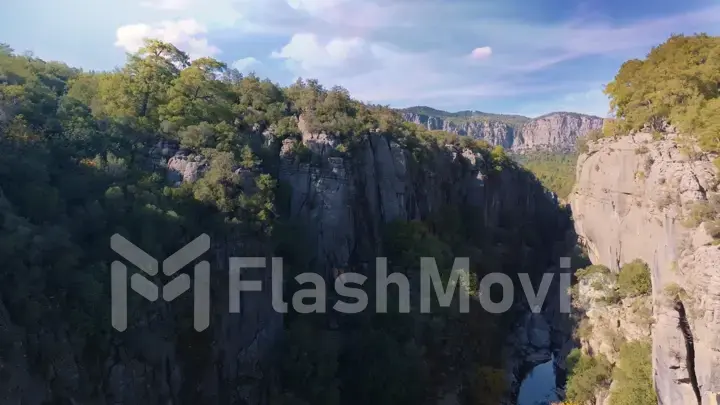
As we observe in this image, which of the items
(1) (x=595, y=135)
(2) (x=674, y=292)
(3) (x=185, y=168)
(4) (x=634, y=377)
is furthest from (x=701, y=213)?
(3) (x=185, y=168)

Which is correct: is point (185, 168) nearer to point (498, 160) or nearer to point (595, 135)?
point (595, 135)

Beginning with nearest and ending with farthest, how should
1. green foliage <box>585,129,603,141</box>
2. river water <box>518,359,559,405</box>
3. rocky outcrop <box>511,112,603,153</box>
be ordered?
green foliage <box>585,129,603,141</box> < river water <box>518,359,559,405</box> < rocky outcrop <box>511,112,603,153</box>

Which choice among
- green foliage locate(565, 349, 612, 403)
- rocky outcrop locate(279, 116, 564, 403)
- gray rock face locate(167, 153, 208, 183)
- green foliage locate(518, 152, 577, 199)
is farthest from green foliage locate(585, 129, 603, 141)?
green foliage locate(518, 152, 577, 199)

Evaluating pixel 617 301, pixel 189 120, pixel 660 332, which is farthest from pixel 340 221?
pixel 660 332

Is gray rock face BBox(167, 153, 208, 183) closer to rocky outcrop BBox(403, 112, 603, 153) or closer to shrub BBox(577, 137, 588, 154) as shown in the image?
shrub BBox(577, 137, 588, 154)

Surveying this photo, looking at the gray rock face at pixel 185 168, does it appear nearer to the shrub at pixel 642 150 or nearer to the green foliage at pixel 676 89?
the shrub at pixel 642 150

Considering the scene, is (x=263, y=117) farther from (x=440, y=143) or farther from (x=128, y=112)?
(x=440, y=143)
